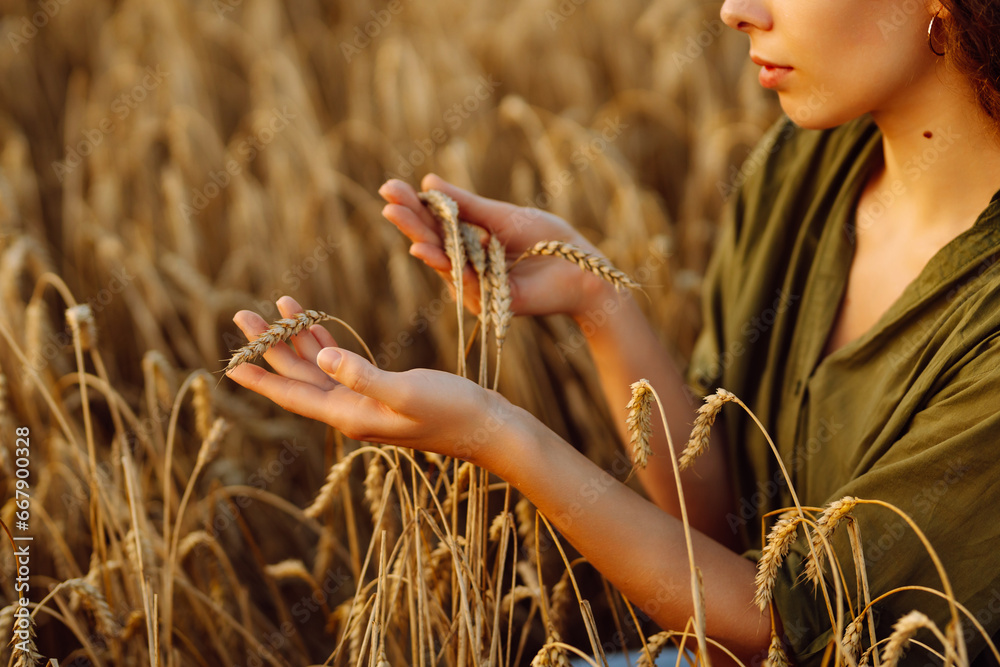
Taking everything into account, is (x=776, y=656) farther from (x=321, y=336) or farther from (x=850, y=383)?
(x=321, y=336)

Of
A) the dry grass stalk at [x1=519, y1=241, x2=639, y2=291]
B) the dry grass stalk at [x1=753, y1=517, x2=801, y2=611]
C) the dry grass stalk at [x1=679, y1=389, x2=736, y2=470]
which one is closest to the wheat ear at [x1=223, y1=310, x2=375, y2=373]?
the dry grass stalk at [x1=519, y1=241, x2=639, y2=291]

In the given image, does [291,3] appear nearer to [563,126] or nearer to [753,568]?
[563,126]

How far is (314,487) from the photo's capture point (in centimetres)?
188

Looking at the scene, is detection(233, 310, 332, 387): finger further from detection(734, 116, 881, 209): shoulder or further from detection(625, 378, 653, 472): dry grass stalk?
detection(734, 116, 881, 209): shoulder

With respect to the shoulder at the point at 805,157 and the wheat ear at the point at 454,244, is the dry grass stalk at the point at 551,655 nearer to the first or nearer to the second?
the wheat ear at the point at 454,244

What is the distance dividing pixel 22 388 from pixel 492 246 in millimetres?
1152

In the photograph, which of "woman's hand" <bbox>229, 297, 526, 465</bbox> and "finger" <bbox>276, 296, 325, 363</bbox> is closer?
"woman's hand" <bbox>229, 297, 526, 465</bbox>

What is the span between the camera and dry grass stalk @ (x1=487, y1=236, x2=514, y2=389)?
0.89 metres

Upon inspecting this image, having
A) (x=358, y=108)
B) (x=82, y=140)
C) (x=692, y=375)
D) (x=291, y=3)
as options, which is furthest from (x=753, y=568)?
(x=291, y=3)

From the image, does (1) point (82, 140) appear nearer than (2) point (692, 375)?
No

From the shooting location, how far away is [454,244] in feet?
3.17

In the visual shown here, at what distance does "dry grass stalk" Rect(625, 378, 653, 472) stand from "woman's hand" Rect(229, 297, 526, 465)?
0.13 m

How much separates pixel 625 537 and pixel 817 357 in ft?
1.65

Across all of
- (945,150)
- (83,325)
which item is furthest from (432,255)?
(945,150)
